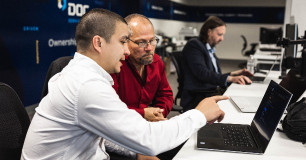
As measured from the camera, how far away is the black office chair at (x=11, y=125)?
1098 mm

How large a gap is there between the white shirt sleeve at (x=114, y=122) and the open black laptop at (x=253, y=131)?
0.30 m

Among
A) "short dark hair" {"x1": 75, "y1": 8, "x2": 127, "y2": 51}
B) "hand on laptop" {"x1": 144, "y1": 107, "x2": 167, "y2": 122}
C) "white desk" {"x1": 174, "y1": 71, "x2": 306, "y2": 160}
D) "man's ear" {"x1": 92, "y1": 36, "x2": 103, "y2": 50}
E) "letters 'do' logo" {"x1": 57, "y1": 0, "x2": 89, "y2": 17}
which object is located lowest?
"white desk" {"x1": 174, "y1": 71, "x2": 306, "y2": 160}

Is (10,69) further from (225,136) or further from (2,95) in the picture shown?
(225,136)

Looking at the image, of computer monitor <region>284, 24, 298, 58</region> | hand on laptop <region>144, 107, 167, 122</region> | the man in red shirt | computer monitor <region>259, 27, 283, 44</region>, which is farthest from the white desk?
computer monitor <region>259, 27, 283, 44</region>

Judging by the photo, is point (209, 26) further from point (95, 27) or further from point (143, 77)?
point (95, 27)

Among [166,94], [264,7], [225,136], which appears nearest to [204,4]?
[264,7]

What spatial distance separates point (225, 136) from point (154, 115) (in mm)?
422

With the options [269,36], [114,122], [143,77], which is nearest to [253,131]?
[114,122]

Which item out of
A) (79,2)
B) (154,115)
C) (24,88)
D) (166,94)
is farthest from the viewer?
(79,2)

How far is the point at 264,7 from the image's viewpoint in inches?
450

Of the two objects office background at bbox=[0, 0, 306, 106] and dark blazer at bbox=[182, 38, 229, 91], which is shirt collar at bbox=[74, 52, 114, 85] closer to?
dark blazer at bbox=[182, 38, 229, 91]

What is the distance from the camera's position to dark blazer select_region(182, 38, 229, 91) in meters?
2.83

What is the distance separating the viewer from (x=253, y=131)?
1382mm

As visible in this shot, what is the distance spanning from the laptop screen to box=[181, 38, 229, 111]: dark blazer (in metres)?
1.35
